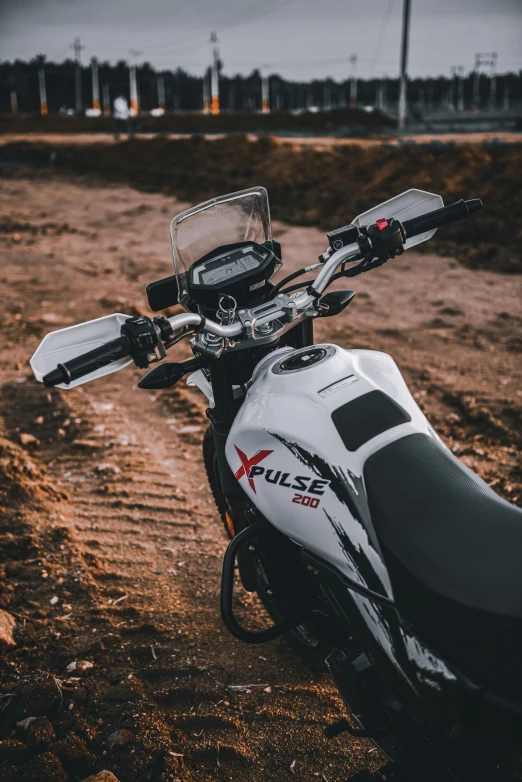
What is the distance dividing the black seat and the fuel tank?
7 centimetres

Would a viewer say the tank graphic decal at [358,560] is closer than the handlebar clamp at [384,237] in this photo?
Yes

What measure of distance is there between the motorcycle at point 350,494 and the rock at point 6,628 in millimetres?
1223

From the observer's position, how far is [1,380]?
6.03 m

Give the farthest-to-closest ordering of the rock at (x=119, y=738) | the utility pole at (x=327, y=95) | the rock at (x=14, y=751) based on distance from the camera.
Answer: the utility pole at (x=327, y=95) → the rock at (x=119, y=738) → the rock at (x=14, y=751)

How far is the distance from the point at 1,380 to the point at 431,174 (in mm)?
10637

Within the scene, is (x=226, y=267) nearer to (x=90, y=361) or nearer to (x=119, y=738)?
(x=90, y=361)

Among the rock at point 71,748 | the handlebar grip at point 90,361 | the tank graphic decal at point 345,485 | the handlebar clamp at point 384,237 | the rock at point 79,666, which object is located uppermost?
the handlebar clamp at point 384,237

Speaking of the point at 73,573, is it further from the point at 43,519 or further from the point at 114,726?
the point at 114,726

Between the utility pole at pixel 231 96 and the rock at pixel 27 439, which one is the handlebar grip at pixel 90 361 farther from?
the utility pole at pixel 231 96

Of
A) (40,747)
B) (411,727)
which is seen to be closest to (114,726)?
(40,747)

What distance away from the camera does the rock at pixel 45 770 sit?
7.88 ft

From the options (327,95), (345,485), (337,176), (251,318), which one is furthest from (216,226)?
(327,95)

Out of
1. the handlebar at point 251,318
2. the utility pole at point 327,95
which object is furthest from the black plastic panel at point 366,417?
the utility pole at point 327,95

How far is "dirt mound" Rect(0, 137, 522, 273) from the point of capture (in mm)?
10672
